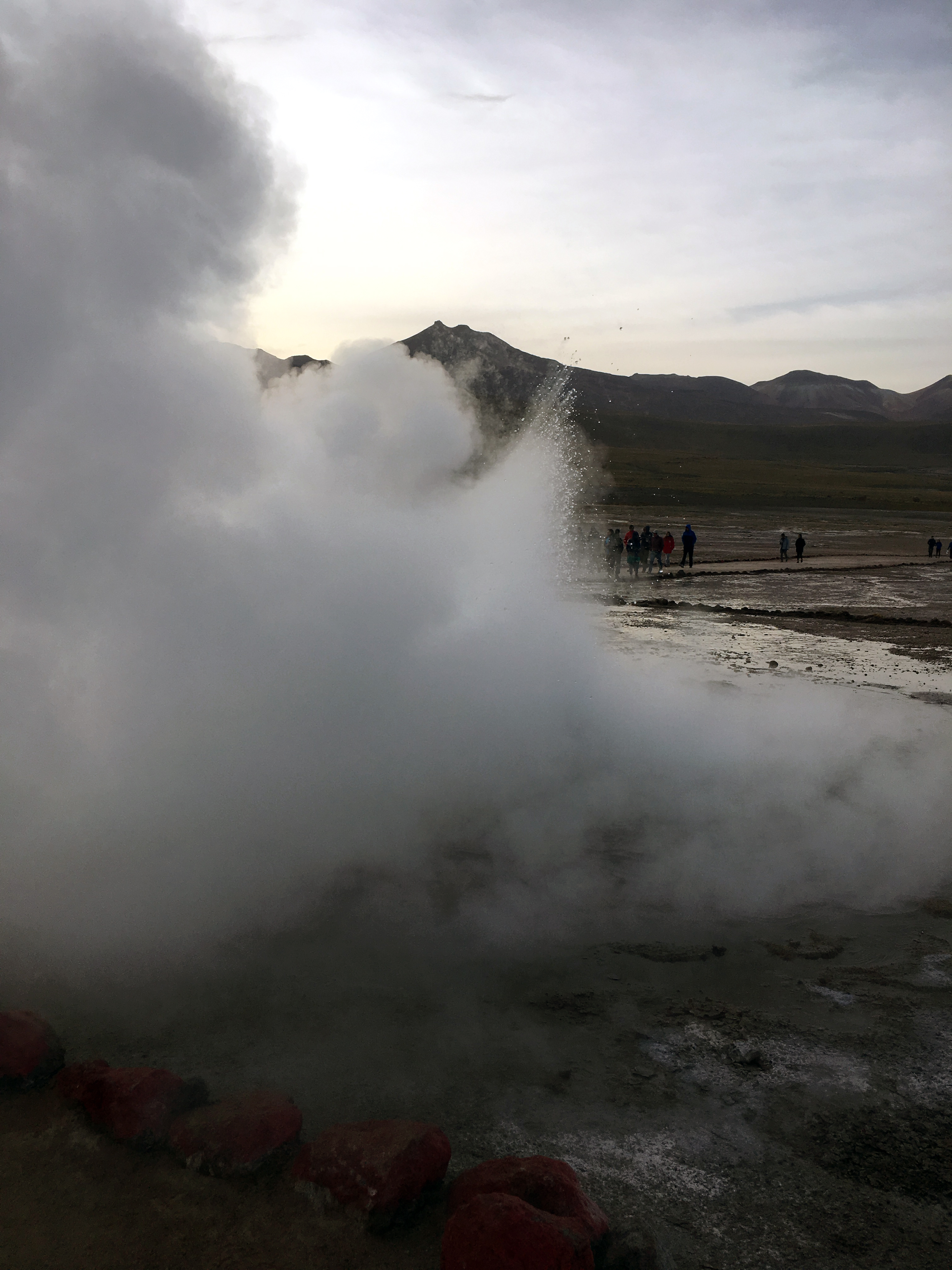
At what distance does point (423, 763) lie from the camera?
741cm

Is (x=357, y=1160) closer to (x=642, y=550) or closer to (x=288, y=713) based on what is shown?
(x=288, y=713)

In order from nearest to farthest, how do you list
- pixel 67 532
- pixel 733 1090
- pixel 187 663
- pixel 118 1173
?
pixel 118 1173 < pixel 733 1090 < pixel 67 532 < pixel 187 663

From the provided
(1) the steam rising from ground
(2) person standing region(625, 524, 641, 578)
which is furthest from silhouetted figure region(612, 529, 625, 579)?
(1) the steam rising from ground

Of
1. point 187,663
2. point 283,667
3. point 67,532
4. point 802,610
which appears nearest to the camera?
point 67,532

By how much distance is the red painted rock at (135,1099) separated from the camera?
407 centimetres

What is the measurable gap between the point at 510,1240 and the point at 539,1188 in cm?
36

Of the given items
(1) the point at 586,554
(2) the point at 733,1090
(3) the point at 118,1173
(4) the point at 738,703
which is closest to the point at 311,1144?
(3) the point at 118,1173

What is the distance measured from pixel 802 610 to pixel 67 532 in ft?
61.9

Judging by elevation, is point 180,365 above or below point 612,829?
above

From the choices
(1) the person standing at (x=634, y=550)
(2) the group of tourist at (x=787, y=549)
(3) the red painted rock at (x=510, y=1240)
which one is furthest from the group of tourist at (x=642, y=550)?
(3) the red painted rock at (x=510, y=1240)

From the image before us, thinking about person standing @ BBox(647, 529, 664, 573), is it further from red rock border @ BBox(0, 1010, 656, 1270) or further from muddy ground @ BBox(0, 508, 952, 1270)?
red rock border @ BBox(0, 1010, 656, 1270)

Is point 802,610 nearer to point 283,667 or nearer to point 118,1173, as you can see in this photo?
point 283,667

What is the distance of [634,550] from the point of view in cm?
2814

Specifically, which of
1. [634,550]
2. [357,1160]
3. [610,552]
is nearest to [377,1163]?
[357,1160]
